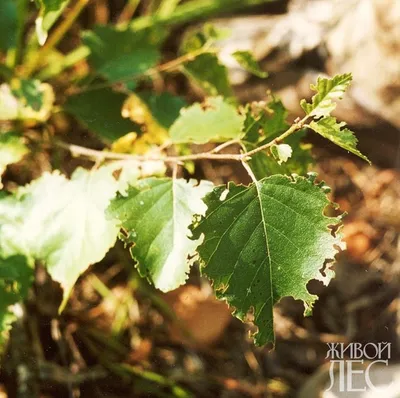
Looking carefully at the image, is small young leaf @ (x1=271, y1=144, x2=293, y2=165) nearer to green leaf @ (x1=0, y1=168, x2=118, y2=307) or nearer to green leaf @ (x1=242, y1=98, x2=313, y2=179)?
green leaf @ (x1=242, y1=98, x2=313, y2=179)

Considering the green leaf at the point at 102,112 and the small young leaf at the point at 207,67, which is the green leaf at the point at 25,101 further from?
the small young leaf at the point at 207,67

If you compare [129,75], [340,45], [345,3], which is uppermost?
[345,3]

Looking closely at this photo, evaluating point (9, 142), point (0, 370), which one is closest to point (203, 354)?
point (0, 370)

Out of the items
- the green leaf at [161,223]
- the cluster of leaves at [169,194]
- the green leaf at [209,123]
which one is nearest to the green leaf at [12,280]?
the cluster of leaves at [169,194]

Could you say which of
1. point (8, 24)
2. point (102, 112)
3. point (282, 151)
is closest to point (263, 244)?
point (282, 151)

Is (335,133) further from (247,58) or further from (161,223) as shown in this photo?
(247,58)

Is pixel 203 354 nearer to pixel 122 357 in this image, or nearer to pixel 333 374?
pixel 122 357

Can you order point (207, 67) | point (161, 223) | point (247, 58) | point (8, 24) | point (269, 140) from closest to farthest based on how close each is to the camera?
point (161, 223)
point (269, 140)
point (247, 58)
point (207, 67)
point (8, 24)
